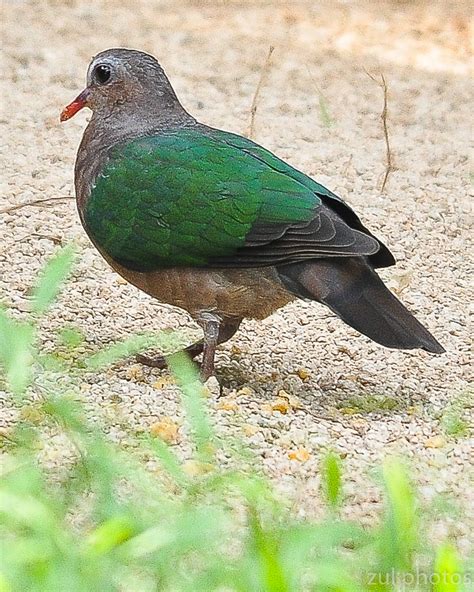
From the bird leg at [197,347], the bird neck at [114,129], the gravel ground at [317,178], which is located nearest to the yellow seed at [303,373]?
the gravel ground at [317,178]

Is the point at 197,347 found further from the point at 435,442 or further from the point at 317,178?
the point at 317,178

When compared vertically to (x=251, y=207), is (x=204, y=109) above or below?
below

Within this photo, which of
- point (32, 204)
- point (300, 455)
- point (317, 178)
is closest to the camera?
point (300, 455)

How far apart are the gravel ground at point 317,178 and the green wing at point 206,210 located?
0.40m

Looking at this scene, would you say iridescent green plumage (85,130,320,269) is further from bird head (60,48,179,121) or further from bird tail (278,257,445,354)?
bird head (60,48,179,121)

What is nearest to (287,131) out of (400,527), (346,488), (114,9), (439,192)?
(439,192)

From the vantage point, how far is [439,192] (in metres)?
5.65

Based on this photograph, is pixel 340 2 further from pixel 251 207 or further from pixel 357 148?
pixel 251 207

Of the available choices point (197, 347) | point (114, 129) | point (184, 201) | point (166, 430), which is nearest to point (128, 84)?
point (114, 129)

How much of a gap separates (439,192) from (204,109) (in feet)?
5.18

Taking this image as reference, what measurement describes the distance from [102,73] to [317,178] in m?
1.77

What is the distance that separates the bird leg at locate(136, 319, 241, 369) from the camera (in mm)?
3949

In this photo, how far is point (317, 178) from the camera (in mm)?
5684

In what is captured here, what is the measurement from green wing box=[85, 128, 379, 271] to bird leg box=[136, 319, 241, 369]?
336 millimetres
